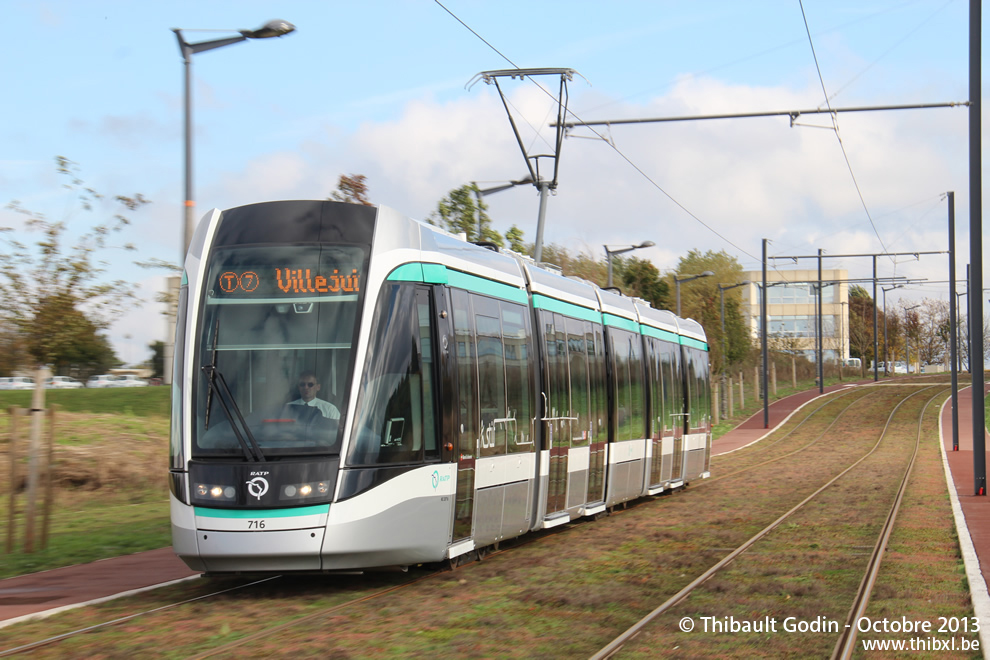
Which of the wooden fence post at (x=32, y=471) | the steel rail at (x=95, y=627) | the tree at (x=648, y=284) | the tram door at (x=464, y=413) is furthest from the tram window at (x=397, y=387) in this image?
the tree at (x=648, y=284)

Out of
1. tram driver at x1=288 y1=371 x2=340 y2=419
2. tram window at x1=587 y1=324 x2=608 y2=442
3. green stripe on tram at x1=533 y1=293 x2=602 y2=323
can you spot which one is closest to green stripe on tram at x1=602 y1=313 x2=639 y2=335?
green stripe on tram at x1=533 y1=293 x2=602 y2=323

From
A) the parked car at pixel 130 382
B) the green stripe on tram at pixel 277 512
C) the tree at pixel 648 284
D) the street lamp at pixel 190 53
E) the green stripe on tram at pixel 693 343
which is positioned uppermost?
the tree at pixel 648 284

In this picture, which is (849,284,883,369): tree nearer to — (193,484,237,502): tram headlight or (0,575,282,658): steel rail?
(0,575,282,658): steel rail

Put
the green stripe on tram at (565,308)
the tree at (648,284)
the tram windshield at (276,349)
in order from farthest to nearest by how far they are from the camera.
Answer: the tree at (648,284) → the green stripe on tram at (565,308) → the tram windshield at (276,349)

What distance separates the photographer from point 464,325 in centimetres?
1079

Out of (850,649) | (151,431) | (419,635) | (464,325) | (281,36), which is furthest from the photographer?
(151,431)

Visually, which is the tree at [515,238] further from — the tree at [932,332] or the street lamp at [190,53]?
the tree at [932,332]

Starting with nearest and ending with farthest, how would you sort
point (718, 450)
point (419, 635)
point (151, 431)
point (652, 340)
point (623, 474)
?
1. point (419, 635)
2. point (623, 474)
3. point (652, 340)
4. point (151, 431)
5. point (718, 450)

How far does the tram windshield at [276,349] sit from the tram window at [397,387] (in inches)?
8.5

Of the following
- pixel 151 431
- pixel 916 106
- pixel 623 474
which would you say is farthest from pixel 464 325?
pixel 151 431

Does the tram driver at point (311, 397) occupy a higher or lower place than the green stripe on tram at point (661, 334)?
lower

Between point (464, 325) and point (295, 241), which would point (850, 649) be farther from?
point (295, 241)

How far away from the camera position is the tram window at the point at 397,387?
930 cm

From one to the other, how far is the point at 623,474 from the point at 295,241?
874 cm
